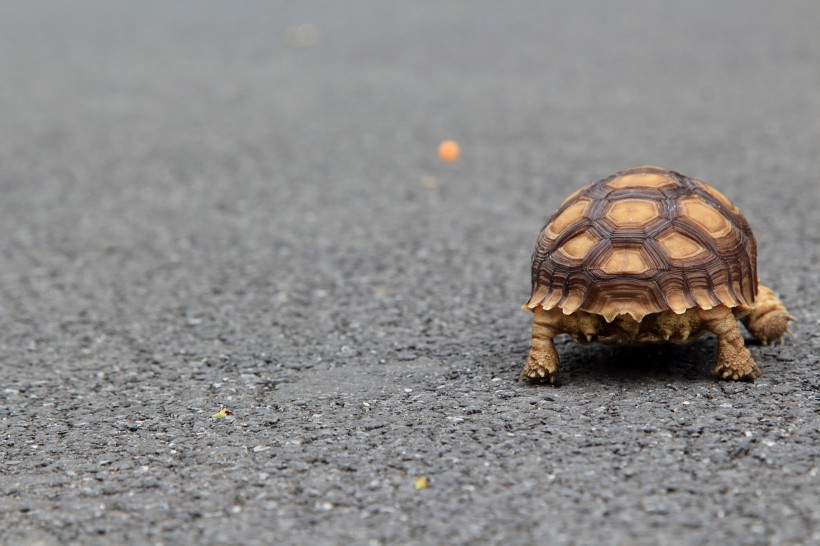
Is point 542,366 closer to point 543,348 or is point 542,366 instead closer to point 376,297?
point 543,348

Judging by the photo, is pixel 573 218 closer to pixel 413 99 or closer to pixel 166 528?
pixel 166 528

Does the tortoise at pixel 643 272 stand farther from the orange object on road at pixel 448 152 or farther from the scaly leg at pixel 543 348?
the orange object on road at pixel 448 152

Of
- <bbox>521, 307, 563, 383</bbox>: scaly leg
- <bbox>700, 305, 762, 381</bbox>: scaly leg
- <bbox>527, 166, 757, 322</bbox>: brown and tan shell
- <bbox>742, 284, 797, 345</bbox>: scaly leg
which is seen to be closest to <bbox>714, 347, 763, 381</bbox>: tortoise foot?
<bbox>700, 305, 762, 381</bbox>: scaly leg

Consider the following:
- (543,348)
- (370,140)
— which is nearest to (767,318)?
(543,348)

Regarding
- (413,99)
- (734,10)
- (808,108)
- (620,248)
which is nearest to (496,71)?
(413,99)

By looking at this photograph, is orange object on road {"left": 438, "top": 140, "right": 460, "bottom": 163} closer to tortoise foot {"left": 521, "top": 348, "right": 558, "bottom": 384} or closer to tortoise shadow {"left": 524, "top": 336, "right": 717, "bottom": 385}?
tortoise shadow {"left": 524, "top": 336, "right": 717, "bottom": 385}

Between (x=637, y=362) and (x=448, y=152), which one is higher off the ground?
(x=448, y=152)

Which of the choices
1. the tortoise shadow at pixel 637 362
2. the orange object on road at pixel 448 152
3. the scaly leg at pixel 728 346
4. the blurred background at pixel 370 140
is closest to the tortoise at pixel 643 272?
the scaly leg at pixel 728 346
